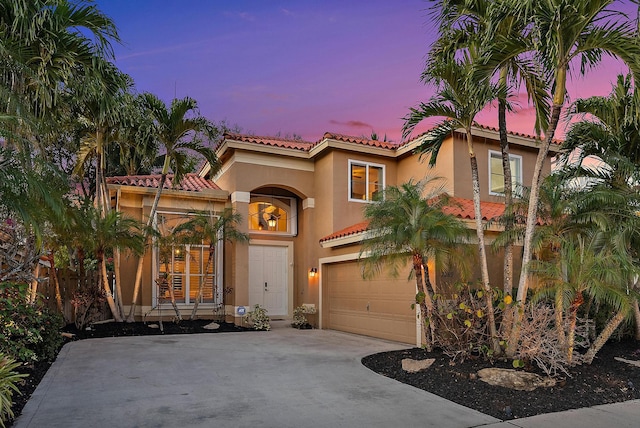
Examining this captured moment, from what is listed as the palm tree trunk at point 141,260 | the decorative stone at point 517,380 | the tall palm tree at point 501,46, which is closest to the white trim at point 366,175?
the palm tree trunk at point 141,260

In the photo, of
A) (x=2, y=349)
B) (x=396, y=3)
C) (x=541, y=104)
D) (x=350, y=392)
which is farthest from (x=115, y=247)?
(x=541, y=104)

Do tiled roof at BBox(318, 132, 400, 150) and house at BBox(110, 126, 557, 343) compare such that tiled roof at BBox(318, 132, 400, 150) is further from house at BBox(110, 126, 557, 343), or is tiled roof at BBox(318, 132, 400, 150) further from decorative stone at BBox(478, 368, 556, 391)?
decorative stone at BBox(478, 368, 556, 391)

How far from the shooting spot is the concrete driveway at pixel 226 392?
5254 mm

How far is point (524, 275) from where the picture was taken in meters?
7.18

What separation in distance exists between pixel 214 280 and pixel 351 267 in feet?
14.9

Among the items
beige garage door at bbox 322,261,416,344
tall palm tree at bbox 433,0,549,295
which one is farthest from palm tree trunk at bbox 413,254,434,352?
beige garage door at bbox 322,261,416,344

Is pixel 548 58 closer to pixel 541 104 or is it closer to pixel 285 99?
pixel 541 104

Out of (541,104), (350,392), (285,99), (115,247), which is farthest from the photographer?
(285,99)

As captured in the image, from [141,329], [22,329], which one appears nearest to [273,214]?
[141,329]

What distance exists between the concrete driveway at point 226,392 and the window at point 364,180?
18.9 feet

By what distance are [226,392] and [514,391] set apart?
3752 mm

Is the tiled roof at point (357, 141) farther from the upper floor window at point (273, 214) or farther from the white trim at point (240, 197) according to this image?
the upper floor window at point (273, 214)

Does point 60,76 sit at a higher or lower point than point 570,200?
higher

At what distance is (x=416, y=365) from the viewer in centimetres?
770
